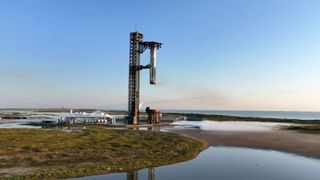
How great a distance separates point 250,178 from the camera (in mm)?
22562

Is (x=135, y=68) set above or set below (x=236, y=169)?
above

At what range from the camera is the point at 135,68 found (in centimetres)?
6956

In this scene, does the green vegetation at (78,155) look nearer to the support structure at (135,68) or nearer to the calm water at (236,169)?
the calm water at (236,169)

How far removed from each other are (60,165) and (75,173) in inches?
99.1

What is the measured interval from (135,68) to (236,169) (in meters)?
46.0

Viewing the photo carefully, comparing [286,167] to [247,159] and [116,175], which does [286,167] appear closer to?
[247,159]

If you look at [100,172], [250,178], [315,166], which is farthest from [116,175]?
[315,166]

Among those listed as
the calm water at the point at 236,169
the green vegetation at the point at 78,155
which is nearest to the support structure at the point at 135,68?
the green vegetation at the point at 78,155

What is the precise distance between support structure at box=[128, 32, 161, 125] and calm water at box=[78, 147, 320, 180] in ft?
124

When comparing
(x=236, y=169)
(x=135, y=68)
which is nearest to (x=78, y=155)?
(x=236, y=169)

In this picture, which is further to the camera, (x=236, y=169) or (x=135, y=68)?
(x=135, y=68)

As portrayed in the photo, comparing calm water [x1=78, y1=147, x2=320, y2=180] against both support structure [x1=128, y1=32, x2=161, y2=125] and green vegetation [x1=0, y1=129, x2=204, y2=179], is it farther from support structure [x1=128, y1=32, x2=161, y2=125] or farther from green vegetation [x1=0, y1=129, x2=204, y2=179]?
support structure [x1=128, y1=32, x2=161, y2=125]

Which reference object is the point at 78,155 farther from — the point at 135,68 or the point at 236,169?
the point at 135,68

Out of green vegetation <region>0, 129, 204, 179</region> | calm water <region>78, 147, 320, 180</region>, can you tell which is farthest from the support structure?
calm water <region>78, 147, 320, 180</region>
